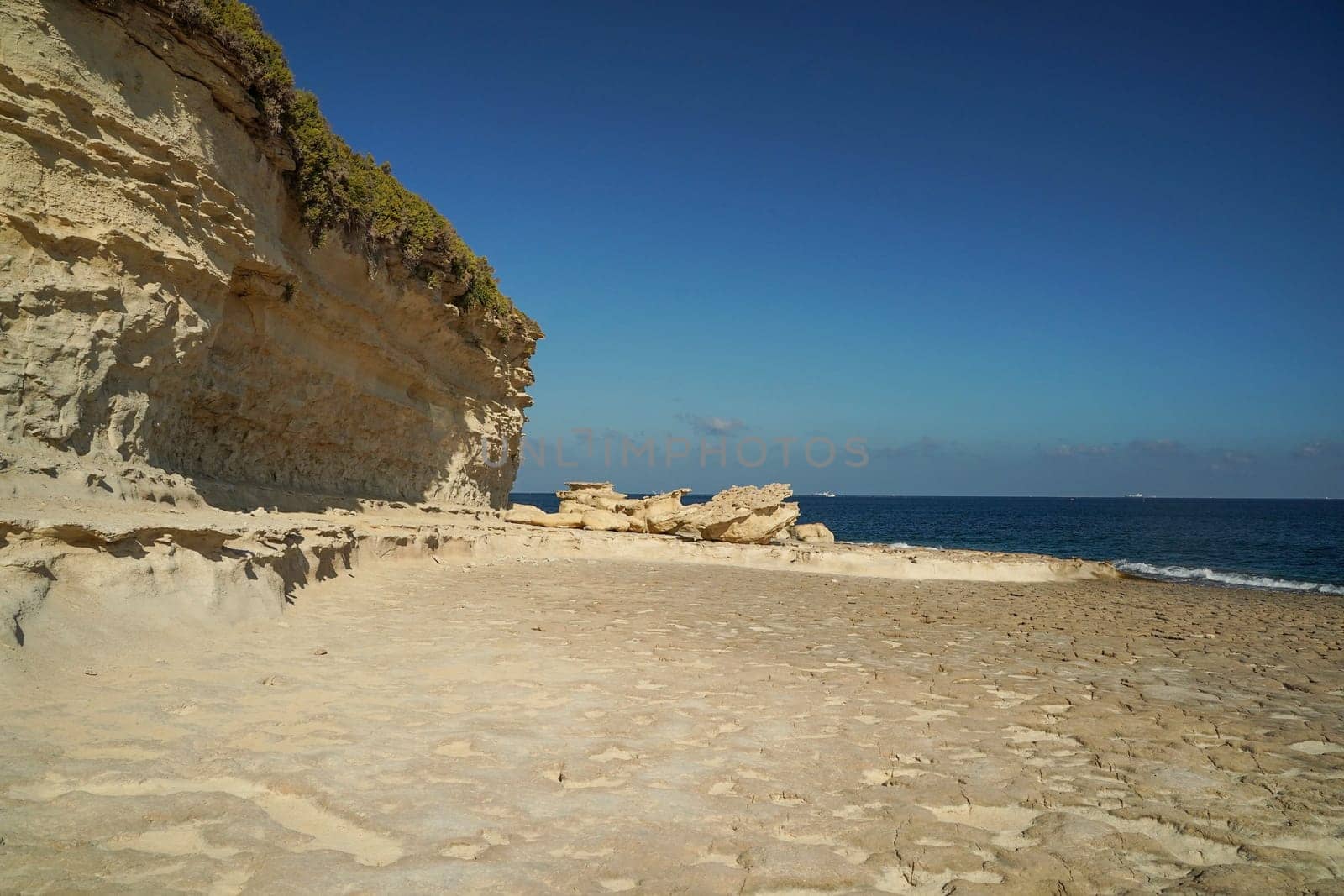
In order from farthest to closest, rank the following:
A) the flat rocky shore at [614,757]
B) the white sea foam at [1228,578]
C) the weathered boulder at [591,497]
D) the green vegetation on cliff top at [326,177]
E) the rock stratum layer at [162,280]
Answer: the weathered boulder at [591,497], the white sea foam at [1228,578], the green vegetation on cliff top at [326,177], the rock stratum layer at [162,280], the flat rocky shore at [614,757]

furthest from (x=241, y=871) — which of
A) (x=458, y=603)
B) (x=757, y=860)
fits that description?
(x=458, y=603)

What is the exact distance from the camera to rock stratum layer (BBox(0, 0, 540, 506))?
8.38 metres

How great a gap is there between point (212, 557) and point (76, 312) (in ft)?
13.3

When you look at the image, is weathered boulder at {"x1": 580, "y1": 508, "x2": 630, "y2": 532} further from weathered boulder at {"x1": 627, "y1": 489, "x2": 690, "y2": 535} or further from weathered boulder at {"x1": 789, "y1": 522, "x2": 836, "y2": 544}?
weathered boulder at {"x1": 789, "y1": 522, "x2": 836, "y2": 544}

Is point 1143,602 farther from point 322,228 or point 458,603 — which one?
point 322,228

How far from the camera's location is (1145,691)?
691cm

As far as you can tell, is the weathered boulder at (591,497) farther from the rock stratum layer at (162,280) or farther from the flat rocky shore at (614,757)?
the flat rocky shore at (614,757)

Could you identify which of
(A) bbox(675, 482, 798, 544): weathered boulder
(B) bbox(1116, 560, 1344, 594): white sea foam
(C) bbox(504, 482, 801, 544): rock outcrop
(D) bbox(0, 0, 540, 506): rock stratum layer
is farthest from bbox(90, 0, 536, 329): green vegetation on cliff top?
(B) bbox(1116, 560, 1344, 594): white sea foam

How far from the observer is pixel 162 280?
1020cm

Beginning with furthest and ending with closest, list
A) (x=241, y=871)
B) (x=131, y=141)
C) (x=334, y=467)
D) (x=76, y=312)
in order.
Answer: (x=334, y=467), (x=131, y=141), (x=76, y=312), (x=241, y=871)

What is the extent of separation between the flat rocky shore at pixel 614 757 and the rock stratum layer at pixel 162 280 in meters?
3.43

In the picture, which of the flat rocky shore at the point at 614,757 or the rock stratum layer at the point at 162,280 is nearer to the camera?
the flat rocky shore at the point at 614,757

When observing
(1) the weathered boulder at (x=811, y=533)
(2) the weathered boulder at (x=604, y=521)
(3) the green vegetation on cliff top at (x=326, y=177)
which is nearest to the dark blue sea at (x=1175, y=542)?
(1) the weathered boulder at (x=811, y=533)

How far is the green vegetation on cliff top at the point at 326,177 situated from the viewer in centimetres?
1165
